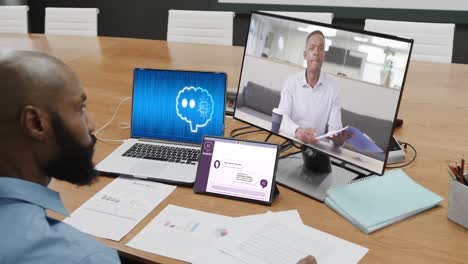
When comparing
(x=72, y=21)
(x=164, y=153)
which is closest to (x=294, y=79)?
(x=164, y=153)

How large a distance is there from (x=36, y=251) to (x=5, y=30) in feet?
10.2

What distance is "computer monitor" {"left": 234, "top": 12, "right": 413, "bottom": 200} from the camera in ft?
3.60

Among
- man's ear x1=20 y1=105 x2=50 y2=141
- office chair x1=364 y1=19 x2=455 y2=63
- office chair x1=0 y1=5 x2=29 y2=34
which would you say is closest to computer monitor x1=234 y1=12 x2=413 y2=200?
man's ear x1=20 y1=105 x2=50 y2=141

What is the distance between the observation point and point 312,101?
123 cm

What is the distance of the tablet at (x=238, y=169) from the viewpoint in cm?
125

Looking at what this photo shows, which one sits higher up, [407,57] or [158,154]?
[407,57]

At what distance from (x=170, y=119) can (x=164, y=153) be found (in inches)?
5.1

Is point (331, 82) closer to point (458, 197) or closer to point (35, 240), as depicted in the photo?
point (458, 197)

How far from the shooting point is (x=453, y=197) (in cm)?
111

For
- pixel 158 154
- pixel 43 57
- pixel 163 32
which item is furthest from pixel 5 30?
pixel 43 57

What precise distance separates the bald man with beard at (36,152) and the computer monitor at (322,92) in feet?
1.97

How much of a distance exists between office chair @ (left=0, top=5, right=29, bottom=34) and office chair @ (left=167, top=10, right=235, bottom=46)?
1.17 meters

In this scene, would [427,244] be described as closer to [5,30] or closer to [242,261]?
[242,261]

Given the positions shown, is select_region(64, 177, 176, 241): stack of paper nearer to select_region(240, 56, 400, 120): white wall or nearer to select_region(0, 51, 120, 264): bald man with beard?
select_region(0, 51, 120, 264): bald man with beard
